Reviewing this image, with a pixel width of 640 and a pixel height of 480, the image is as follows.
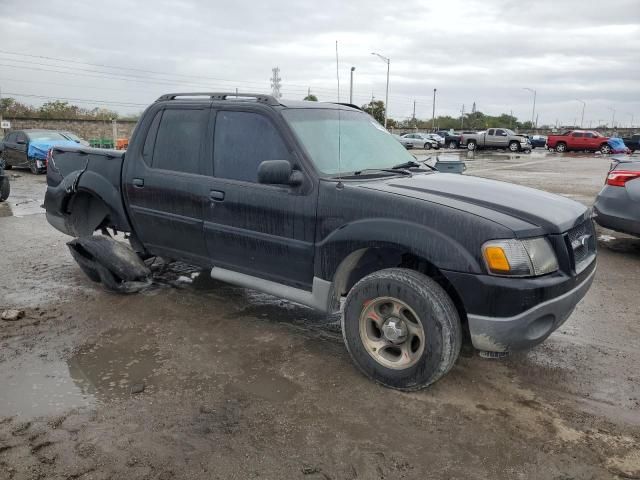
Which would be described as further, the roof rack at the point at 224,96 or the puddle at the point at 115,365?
the roof rack at the point at 224,96

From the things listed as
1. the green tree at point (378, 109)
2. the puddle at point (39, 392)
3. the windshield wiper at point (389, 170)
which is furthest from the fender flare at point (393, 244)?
the green tree at point (378, 109)

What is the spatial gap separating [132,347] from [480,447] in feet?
8.59

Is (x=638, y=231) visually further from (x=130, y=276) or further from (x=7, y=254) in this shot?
(x=7, y=254)

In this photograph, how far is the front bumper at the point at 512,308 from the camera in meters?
Result: 3.08

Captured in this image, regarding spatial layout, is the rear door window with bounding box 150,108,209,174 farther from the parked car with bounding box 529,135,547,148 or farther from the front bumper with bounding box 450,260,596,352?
the parked car with bounding box 529,135,547,148

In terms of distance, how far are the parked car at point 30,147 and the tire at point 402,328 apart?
15.5 m

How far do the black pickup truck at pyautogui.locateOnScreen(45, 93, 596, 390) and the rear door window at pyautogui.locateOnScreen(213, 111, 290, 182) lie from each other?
0.01 meters

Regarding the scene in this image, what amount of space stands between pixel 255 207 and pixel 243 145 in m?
0.54

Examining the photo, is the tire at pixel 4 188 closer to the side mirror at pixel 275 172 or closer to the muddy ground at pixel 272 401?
the muddy ground at pixel 272 401

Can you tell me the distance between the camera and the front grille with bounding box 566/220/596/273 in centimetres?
347

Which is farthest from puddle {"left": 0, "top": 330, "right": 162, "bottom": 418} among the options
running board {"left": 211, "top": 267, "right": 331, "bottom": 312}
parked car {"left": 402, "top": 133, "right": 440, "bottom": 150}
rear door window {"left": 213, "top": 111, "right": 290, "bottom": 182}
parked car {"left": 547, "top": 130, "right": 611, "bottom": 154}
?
parked car {"left": 547, "top": 130, "right": 611, "bottom": 154}

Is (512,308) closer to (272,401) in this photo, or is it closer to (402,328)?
(402,328)

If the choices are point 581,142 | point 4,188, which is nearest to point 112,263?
point 4,188

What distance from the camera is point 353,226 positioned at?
3568 mm
